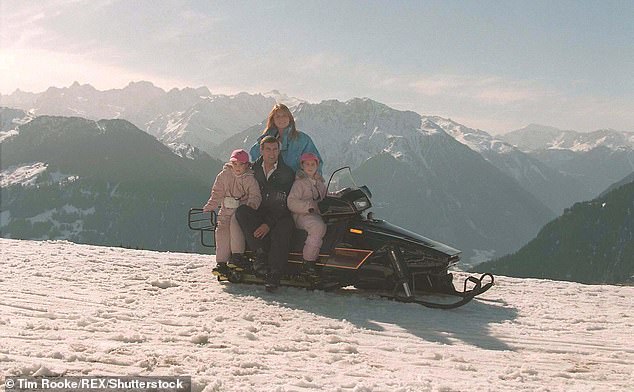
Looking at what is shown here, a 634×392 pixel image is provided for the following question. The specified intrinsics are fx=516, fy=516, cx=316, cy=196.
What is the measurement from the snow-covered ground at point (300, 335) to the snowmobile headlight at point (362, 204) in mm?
1446

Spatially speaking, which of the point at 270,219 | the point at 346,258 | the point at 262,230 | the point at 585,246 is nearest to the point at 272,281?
the point at 262,230

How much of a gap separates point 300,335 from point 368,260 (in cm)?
234

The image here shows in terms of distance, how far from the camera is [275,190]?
855cm

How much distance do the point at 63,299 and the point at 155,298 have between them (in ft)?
4.04

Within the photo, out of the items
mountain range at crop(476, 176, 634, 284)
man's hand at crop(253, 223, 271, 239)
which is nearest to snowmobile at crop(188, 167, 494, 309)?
man's hand at crop(253, 223, 271, 239)

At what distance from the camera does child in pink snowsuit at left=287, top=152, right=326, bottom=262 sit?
8234mm

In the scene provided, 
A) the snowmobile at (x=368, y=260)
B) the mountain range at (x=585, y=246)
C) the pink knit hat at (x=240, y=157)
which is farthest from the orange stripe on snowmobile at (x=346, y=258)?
the mountain range at (x=585, y=246)

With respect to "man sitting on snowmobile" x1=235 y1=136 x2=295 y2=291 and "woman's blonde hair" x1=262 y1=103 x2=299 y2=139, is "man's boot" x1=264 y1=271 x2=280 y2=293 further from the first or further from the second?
"woman's blonde hair" x1=262 y1=103 x2=299 y2=139

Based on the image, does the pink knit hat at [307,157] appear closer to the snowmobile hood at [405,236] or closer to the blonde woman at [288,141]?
the blonde woman at [288,141]

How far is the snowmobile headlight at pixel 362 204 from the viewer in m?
8.32

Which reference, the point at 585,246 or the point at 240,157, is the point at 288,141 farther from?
the point at 585,246

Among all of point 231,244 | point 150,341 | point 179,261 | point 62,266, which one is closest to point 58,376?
point 150,341

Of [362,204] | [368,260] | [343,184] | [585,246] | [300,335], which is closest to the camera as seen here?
[300,335]

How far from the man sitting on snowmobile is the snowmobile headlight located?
1.08 meters
